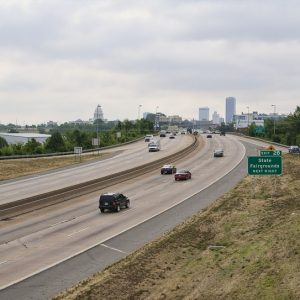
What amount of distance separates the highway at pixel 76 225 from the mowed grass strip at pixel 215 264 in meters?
2.82

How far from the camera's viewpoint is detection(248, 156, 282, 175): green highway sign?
43.6m

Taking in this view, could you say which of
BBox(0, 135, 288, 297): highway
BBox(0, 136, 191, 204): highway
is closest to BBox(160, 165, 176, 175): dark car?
BBox(0, 135, 288, 297): highway

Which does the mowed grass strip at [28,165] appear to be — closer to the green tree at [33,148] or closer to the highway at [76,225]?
the green tree at [33,148]

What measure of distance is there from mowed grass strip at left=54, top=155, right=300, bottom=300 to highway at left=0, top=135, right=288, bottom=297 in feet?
9.27

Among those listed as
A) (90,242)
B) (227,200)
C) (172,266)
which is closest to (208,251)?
(172,266)

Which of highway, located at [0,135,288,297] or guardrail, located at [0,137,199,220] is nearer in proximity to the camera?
highway, located at [0,135,288,297]

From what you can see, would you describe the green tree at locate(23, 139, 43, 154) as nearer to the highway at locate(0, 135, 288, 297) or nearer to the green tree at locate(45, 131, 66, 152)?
the green tree at locate(45, 131, 66, 152)

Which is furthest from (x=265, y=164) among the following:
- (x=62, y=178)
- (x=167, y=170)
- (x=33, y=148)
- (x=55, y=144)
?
(x=55, y=144)

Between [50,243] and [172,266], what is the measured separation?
8.71m

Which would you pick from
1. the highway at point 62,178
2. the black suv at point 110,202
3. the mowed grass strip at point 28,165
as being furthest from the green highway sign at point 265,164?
the mowed grass strip at point 28,165

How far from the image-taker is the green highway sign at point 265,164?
43625mm

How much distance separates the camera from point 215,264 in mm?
21312

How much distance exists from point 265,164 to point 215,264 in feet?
77.3

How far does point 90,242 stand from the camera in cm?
2866
